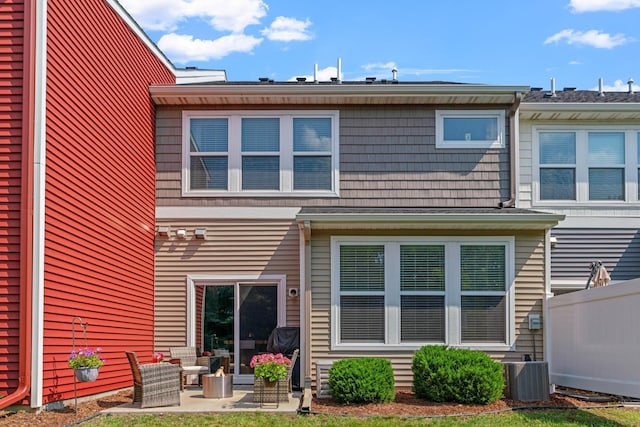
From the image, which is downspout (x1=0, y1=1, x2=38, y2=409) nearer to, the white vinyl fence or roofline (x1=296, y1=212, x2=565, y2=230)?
roofline (x1=296, y1=212, x2=565, y2=230)

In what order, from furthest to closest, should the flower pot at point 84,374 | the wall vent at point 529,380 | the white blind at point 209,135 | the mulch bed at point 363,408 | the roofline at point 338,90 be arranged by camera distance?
the white blind at point 209,135, the roofline at point 338,90, the wall vent at point 529,380, the flower pot at point 84,374, the mulch bed at point 363,408

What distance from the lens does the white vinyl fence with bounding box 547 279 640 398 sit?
7582 mm

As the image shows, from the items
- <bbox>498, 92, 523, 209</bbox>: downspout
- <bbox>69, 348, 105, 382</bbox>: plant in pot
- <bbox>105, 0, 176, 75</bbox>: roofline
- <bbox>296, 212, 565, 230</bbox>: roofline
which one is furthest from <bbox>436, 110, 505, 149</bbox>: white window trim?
<bbox>69, 348, 105, 382</bbox>: plant in pot

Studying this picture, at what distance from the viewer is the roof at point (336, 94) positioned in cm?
1118

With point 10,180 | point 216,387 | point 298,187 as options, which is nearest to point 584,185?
point 298,187

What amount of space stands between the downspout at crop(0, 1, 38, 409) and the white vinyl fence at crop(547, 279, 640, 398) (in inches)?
249

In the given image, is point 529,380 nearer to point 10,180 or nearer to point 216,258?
point 216,258

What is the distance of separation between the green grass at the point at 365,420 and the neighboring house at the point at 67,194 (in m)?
1.00

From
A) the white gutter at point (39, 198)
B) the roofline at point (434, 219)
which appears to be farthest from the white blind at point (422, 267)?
the white gutter at point (39, 198)

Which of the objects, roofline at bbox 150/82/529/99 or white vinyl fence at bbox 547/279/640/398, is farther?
roofline at bbox 150/82/529/99

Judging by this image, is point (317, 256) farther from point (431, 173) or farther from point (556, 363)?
point (556, 363)

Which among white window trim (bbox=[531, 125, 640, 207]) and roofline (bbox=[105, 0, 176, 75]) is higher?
roofline (bbox=[105, 0, 176, 75])

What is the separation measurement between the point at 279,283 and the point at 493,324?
11.0 feet

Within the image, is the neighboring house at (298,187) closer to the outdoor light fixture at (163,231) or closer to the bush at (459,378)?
the outdoor light fixture at (163,231)
